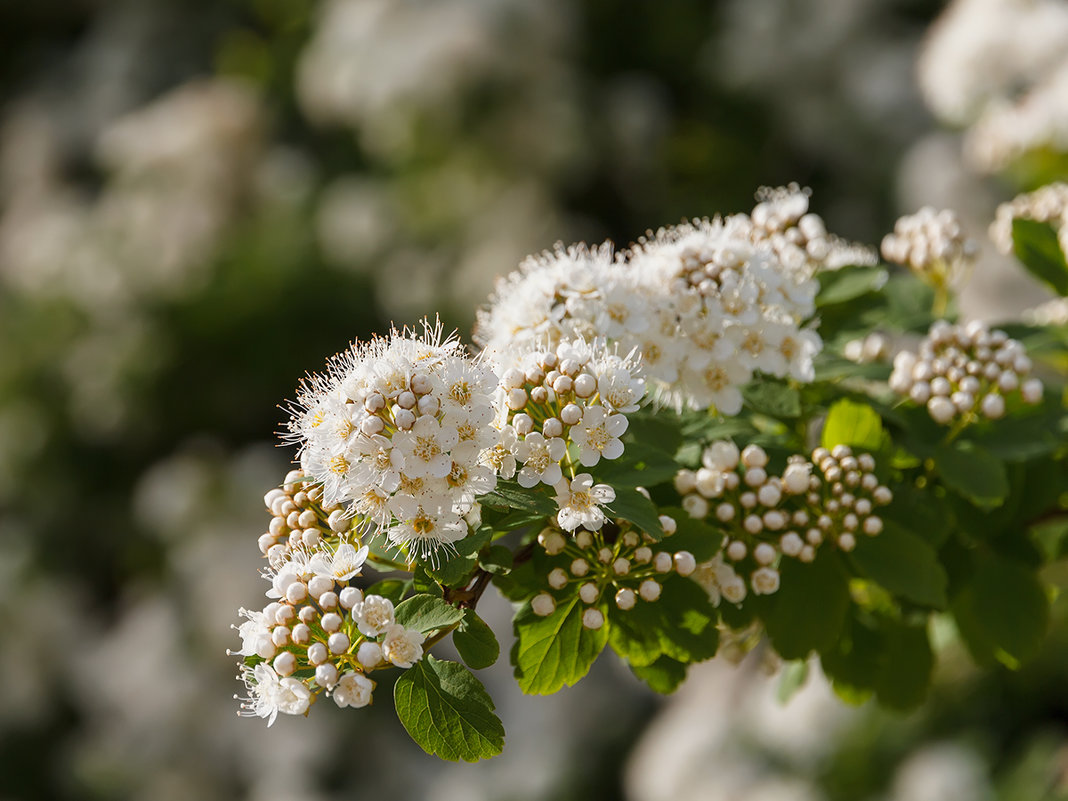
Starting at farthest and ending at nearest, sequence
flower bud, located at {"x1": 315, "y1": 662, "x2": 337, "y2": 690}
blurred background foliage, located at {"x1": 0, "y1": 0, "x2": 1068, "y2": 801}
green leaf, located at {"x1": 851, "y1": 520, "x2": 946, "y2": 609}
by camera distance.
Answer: blurred background foliage, located at {"x1": 0, "y1": 0, "x2": 1068, "y2": 801} < green leaf, located at {"x1": 851, "y1": 520, "x2": 946, "y2": 609} < flower bud, located at {"x1": 315, "y1": 662, "x2": 337, "y2": 690}

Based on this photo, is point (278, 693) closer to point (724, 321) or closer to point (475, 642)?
point (475, 642)

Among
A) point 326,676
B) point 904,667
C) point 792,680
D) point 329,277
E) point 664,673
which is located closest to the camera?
point 326,676

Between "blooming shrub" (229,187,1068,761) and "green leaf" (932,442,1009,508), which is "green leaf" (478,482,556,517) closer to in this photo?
"blooming shrub" (229,187,1068,761)

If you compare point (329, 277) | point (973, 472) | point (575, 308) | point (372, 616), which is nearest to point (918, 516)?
point (973, 472)

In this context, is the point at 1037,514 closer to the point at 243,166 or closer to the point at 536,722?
the point at 536,722

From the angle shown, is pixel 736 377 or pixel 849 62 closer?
pixel 736 377

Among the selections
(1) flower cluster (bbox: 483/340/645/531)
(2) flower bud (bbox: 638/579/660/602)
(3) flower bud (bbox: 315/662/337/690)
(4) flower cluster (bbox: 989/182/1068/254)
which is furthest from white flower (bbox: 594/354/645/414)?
(4) flower cluster (bbox: 989/182/1068/254)

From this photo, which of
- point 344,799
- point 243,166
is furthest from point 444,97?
point 344,799
